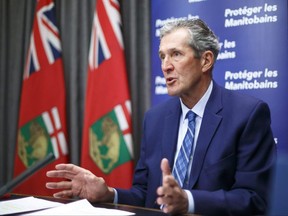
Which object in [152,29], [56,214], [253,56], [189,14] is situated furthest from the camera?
[152,29]

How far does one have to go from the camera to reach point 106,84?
329 centimetres

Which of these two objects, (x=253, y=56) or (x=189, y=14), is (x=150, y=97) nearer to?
(x=189, y=14)

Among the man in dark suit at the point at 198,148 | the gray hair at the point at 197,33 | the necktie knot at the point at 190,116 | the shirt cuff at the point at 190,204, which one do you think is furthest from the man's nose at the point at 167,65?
the shirt cuff at the point at 190,204

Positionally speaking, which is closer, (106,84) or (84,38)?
(106,84)

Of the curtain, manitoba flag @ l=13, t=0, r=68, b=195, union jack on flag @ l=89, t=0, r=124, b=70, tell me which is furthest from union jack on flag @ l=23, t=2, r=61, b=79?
union jack on flag @ l=89, t=0, r=124, b=70

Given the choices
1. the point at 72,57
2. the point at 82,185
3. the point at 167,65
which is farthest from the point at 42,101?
the point at 82,185

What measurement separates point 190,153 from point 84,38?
2153 mm

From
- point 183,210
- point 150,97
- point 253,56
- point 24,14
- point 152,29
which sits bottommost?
point 183,210

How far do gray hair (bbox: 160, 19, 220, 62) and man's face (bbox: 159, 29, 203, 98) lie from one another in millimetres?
21

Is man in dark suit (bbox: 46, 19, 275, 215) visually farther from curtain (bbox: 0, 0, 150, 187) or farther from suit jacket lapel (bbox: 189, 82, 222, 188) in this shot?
curtain (bbox: 0, 0, 150, 187)

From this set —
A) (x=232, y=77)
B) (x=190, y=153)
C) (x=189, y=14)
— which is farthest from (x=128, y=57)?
(x=190, y=153)

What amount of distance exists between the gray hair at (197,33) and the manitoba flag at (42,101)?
1705mm

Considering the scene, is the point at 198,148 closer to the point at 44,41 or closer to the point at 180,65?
the point at 180,65

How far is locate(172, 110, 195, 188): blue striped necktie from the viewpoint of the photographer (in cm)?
185
